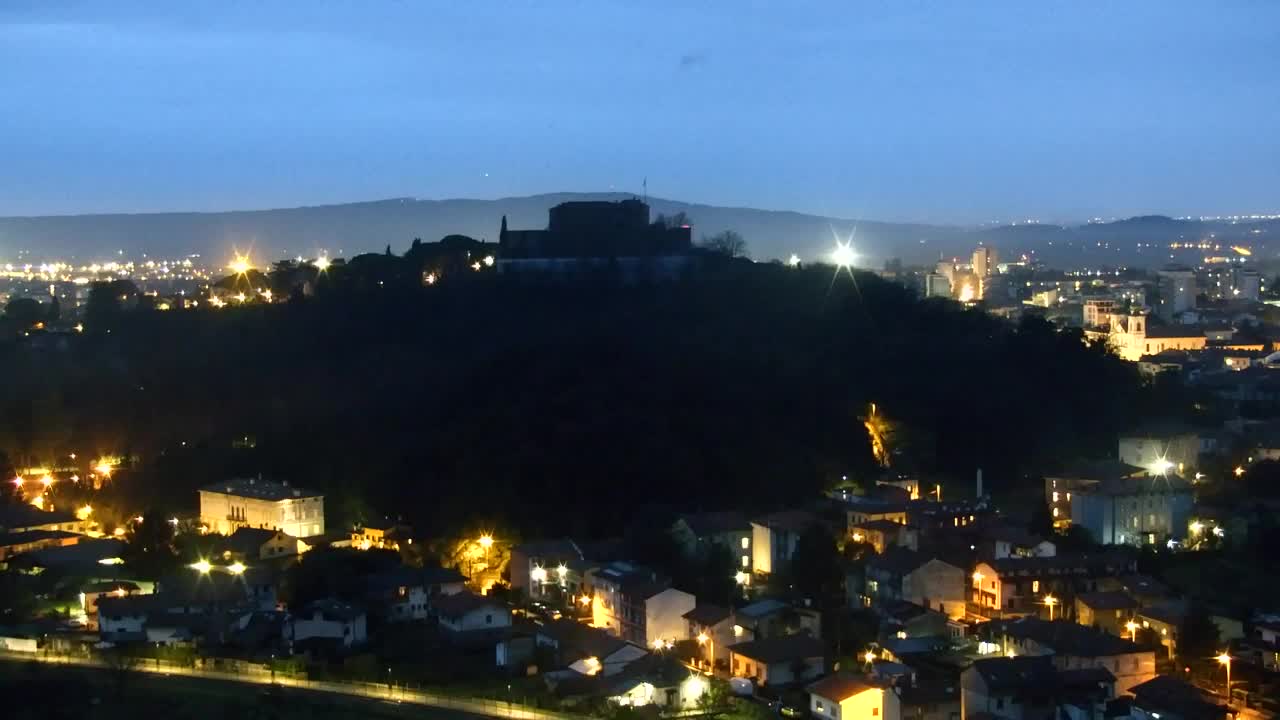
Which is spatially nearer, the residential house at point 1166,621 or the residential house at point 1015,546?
Result: the residential house at point 1166,621

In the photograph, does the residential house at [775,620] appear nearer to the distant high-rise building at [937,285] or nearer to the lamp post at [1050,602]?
the lamp post at [1050,602]

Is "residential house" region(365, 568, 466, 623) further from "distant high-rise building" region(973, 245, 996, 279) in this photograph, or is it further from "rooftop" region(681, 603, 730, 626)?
"distant high-rise building" region(973, 245, 996, 279)

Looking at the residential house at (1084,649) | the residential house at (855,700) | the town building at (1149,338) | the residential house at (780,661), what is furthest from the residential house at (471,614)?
the town building at (1149,338)

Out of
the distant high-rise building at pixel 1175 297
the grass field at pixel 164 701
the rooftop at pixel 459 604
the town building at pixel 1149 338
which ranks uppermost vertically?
the distant high-rise building at pixel 1175 297

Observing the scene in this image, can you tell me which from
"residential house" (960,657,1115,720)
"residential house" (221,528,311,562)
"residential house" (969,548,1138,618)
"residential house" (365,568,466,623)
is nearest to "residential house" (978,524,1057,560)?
"residential house" (969,548,1138,618)

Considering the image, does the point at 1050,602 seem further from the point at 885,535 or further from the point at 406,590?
the point at 406,590

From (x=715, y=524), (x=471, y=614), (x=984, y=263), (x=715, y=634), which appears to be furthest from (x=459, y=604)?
(x=984, y=263)

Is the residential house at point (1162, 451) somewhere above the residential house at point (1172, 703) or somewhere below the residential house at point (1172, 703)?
above
